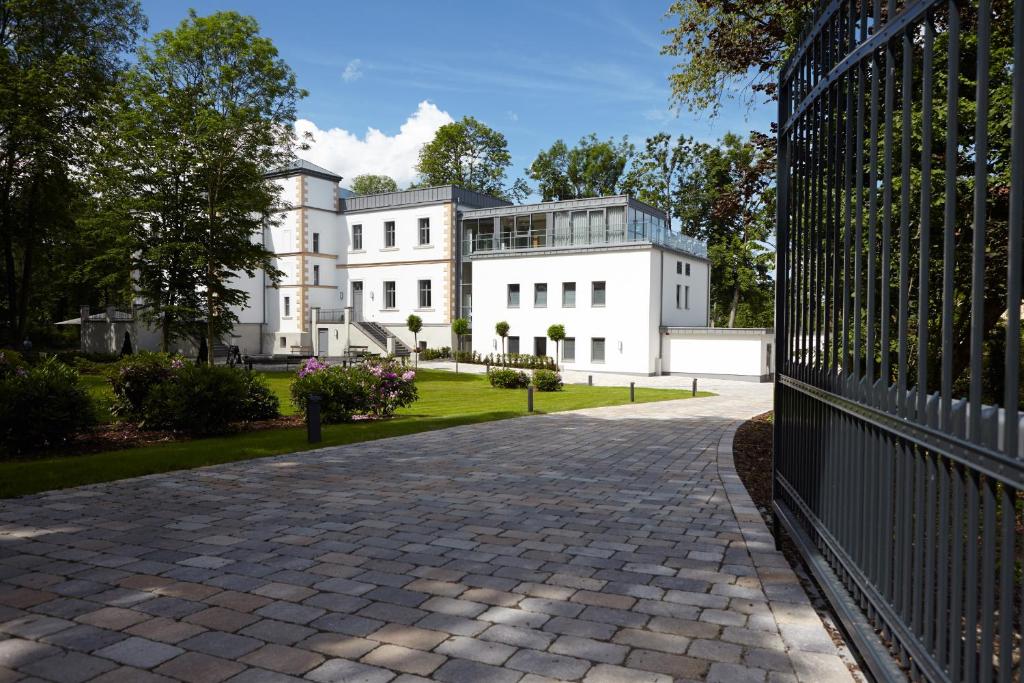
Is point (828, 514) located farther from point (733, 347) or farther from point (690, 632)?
point (733, 347)

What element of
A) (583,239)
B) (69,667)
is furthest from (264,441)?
(583,239)

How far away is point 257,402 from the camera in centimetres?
1455

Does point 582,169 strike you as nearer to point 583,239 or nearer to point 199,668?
point 583,239

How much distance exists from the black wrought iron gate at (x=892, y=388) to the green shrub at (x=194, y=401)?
10.0 meters

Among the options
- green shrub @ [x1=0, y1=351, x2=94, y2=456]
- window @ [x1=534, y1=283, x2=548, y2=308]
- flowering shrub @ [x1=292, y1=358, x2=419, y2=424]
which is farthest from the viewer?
window @ [x1=534, y1=283, x2=548, y2=308]

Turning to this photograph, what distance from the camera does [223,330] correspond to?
30328mm

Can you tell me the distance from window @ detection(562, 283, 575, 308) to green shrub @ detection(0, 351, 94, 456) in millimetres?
30090

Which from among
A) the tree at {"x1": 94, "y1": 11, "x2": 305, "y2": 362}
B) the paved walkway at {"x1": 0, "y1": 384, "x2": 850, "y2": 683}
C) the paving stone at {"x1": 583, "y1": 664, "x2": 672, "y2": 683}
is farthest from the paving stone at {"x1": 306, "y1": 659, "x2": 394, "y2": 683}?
the tree at {"x1": 94, "y1": 11, "x2": 305, "y2": 362}

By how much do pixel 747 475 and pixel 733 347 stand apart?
2854cm

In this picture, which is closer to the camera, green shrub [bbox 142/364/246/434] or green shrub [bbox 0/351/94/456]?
green shrub [bbox 0/351/94/456]

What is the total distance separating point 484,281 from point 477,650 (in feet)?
127

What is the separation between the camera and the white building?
37625 millimetres

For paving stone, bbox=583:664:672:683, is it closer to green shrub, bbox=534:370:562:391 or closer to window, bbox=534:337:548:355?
green shrub, bbox=534:370:562:391

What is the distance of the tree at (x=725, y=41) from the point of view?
11.8 meters
